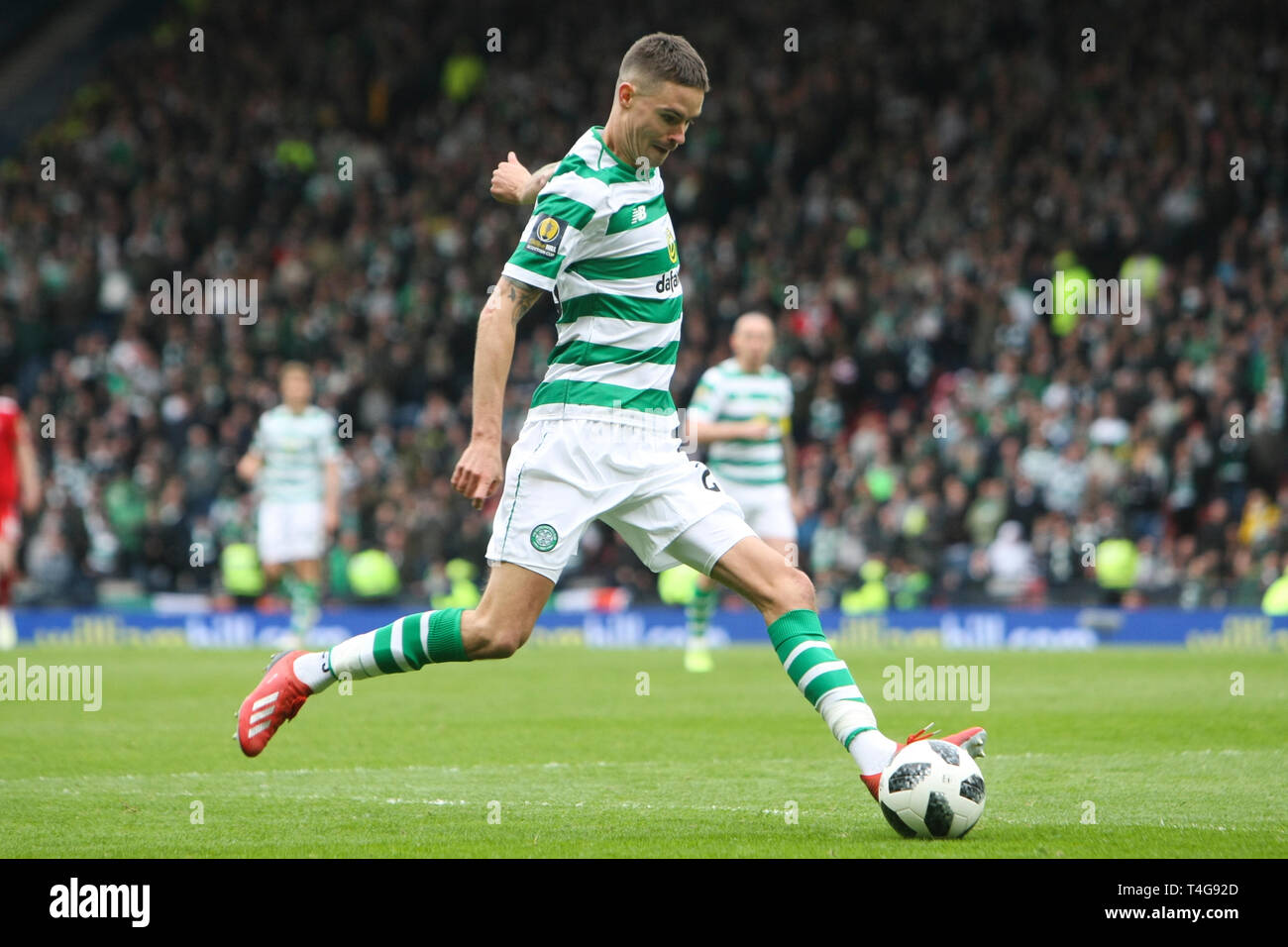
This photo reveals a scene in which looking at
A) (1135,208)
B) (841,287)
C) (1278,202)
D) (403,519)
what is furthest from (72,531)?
(1278,202)

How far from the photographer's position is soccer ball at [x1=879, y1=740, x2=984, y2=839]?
17.5 ft

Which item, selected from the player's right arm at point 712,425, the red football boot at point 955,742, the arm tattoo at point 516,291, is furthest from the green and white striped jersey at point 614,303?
the player's right arm at point 712,425

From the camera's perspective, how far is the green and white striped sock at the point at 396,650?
5.84 metres

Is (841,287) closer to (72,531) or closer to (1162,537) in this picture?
(1162,537)

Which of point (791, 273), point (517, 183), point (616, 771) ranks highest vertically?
point (791, 273)

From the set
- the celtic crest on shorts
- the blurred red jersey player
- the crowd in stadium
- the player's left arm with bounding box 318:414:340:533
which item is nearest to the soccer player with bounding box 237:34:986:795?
the celtic crest on shorts

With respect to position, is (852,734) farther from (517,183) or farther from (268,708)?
(517,183)

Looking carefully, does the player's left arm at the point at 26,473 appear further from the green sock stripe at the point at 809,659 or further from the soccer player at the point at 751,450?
the green sock stripe at the point at 809,659

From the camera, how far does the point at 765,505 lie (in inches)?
512

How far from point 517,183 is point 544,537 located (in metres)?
1.41

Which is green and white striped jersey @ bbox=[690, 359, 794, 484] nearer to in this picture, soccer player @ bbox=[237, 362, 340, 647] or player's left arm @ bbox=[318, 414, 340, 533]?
player's left arm @ bbox=[318, 414, 340, 533]

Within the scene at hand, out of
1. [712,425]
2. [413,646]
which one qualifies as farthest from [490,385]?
[712,425]

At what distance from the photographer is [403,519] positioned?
1959cm

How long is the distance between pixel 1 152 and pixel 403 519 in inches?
531
